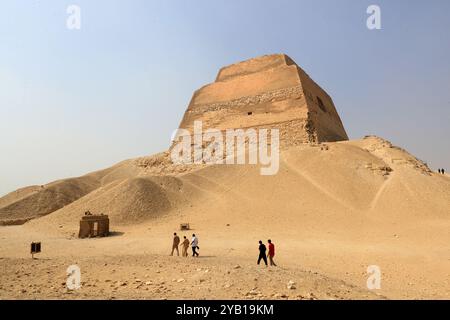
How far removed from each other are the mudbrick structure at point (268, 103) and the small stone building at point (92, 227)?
15552mm

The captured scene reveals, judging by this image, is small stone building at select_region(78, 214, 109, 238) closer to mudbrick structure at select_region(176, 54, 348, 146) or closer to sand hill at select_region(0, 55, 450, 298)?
sand hill at select_region(0, 55, 450, 298)

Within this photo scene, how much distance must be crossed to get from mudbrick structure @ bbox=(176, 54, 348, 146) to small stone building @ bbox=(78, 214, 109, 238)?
15.6 metres

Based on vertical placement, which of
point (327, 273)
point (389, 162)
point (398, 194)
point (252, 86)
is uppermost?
point (252, 86)

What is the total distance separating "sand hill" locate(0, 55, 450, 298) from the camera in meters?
9.67

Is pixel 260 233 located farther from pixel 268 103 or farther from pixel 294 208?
pixel 268 103

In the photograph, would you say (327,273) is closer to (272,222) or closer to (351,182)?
(272,222)

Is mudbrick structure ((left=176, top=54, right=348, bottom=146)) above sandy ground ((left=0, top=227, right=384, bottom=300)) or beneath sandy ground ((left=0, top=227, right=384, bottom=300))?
above

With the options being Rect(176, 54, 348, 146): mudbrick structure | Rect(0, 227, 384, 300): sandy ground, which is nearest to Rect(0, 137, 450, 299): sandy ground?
Rect(0, 227, 384, 300): sandy ground

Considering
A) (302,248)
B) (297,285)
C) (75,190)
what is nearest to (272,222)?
(302,248)

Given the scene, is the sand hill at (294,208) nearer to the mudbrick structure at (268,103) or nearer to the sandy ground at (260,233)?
the sandy ground at (260,233)

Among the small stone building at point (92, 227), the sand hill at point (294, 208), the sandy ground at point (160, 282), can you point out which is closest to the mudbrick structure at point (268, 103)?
the sand hill at point (294, 208)

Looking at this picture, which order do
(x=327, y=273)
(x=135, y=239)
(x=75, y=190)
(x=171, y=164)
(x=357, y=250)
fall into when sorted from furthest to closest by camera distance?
(x=75, y=190) → (x=171, y=164) → (x=135, y=239) → (x=357, y=250) → (x=327, y=273)

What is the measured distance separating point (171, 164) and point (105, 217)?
1311 centimetres

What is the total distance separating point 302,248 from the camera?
11.3 metres
